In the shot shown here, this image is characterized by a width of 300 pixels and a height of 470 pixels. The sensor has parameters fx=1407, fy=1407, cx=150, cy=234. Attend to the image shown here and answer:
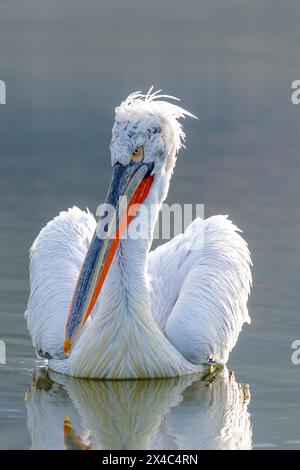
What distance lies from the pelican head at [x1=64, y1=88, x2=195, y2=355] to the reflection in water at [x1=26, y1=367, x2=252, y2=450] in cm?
33

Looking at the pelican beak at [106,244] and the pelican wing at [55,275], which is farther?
the pelican wing at [55,275]

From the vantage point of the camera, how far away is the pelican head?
7.48 metres

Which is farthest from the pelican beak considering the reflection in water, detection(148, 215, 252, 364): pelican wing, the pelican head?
detection(148, 215, 252, 364): pelican wing

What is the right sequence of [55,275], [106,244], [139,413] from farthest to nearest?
[55,275] → [106,244] → [139,413]

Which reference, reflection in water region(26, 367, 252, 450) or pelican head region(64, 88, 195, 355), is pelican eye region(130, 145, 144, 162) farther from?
reflection in water region(26, 367, 252, 450)

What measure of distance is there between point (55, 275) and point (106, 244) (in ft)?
2.80

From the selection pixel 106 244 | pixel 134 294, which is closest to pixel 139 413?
pixel 134 294

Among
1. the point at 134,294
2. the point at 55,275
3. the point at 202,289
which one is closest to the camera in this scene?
the point at 134,294

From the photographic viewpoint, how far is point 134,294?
7.71m

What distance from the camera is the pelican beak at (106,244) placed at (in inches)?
294

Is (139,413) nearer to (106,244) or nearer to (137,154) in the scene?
(106,244)

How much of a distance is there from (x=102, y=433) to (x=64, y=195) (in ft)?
23.3

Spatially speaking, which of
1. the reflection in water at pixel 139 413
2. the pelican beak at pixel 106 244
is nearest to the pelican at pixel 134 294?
the pelican beak at pixel 106 244

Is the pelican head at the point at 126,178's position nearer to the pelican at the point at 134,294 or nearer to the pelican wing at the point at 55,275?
the pelican at the point at 134,294
